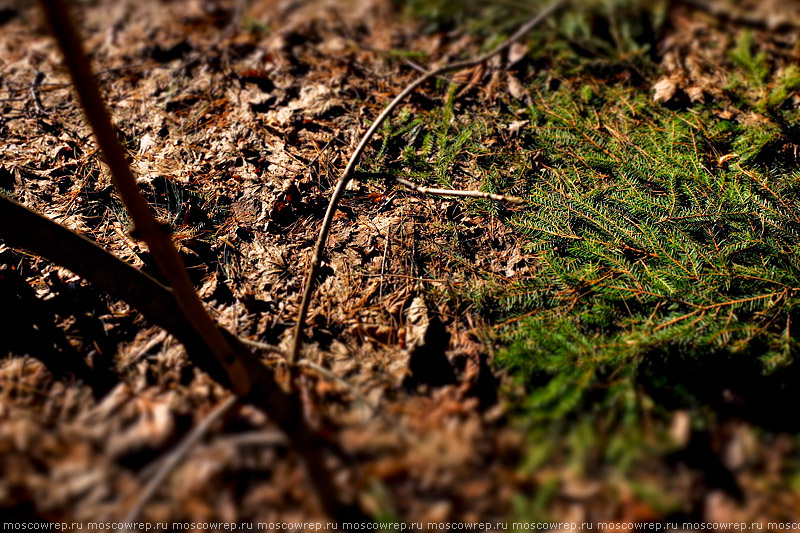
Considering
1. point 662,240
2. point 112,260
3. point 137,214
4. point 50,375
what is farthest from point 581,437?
point 50,375

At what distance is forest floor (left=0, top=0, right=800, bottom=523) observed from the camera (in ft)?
4.64

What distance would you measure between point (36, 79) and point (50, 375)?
7.84ft

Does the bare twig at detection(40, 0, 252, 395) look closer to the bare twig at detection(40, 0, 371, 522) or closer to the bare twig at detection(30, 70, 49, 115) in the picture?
the bare twig at detection(40, 0, 371, 522)

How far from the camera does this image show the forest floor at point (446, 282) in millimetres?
1414

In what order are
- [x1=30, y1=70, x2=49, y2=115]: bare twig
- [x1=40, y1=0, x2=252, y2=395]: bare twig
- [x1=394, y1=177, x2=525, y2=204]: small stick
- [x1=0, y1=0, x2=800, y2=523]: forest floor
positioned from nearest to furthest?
1. [x1=40, y1=0, x2=252, y2=395]: bare twig
2. [x1=0, y1=0, x2=800, y2=523]: forest floor
3. [x1=394, y1=177, x2=525, y2=204]: small stick
4. [x1=30, y1=70, x2=49, y2=115]: bare twig

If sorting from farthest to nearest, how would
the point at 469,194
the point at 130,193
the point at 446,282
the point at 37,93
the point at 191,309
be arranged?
the point at 37,93 → the point at 446,282 → the point at 469,194 → the point at 191,309 → the point at 130,193

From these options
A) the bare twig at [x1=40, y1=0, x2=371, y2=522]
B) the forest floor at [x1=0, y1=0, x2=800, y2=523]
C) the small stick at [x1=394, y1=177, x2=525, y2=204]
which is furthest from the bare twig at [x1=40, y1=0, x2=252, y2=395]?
the small stick at [x1=394, y1=177, x2=525, y2=204]

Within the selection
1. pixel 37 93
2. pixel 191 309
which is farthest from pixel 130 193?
pixel 37 93

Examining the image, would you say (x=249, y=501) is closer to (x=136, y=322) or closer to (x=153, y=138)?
(x=136, y=322)

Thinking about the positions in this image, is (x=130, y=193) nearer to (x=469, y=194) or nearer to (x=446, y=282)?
(x=469, y=194)

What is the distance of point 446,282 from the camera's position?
6.45 ft

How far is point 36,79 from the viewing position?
9.90 ft

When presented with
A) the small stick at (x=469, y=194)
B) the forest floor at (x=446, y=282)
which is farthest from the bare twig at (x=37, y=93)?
the small stick at (x=469, y=194)

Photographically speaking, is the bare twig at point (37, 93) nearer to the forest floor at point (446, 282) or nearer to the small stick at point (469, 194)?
the forest floor at point (446, 282)
